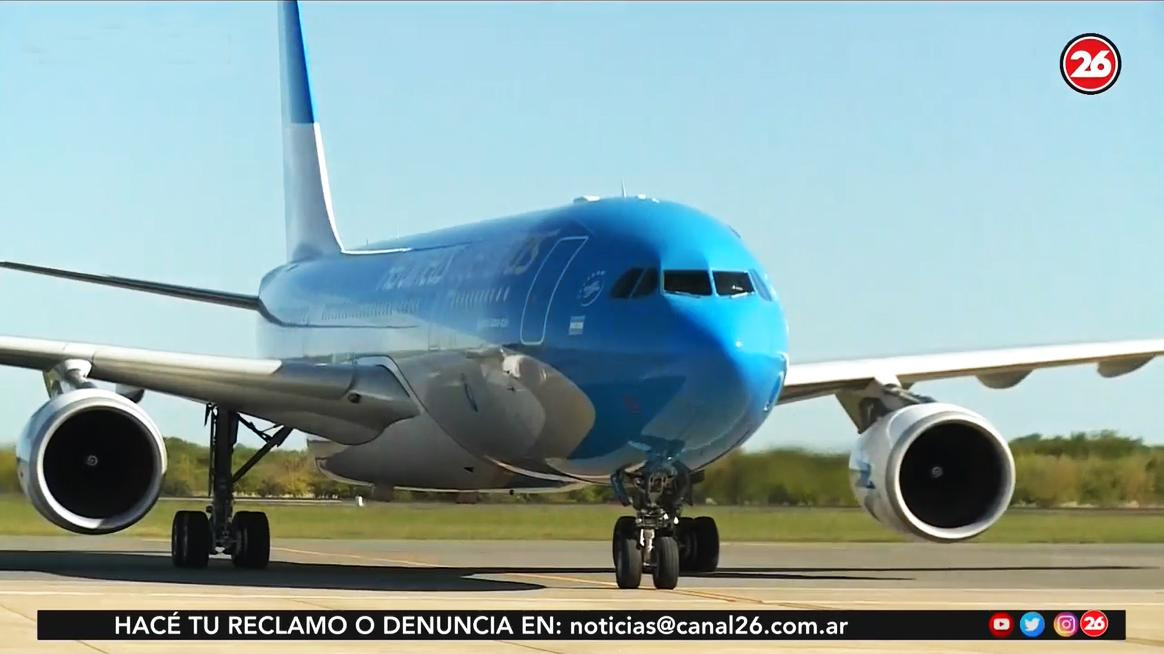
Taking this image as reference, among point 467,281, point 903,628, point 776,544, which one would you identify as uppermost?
point 467,281

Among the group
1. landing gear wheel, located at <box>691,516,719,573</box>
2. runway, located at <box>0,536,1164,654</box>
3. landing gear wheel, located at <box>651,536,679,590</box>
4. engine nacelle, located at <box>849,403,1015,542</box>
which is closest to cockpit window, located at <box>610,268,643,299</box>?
→ landing gear wheel, located at <box>651,536,679,590</box>

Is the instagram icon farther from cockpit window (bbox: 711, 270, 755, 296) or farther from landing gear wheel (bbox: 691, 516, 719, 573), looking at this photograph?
landing gear wheel (bbox: 691, 516, 719, 573)

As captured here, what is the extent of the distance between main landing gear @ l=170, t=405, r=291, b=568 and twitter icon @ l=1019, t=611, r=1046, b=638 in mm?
9903

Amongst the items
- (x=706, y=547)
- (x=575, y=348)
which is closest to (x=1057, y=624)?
(x=575, y=348)

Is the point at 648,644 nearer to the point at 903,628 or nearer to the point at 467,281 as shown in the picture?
the point at 903,628

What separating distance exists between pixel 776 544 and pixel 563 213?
9.62 metres

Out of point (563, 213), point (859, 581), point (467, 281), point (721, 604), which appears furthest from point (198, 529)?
point (721, 604)

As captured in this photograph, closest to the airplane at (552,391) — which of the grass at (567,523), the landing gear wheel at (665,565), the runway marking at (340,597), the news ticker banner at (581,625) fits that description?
the landing gear wheel at (665,565)

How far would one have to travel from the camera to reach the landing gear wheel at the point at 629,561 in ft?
53.7

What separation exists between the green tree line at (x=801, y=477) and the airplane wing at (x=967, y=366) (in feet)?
12.4

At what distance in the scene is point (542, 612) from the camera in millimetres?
13297

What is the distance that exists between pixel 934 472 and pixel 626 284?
3.37m

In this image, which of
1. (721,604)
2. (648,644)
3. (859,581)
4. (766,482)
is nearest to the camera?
(648,644)

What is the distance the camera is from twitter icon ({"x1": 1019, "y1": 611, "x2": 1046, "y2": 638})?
12.9 meters
